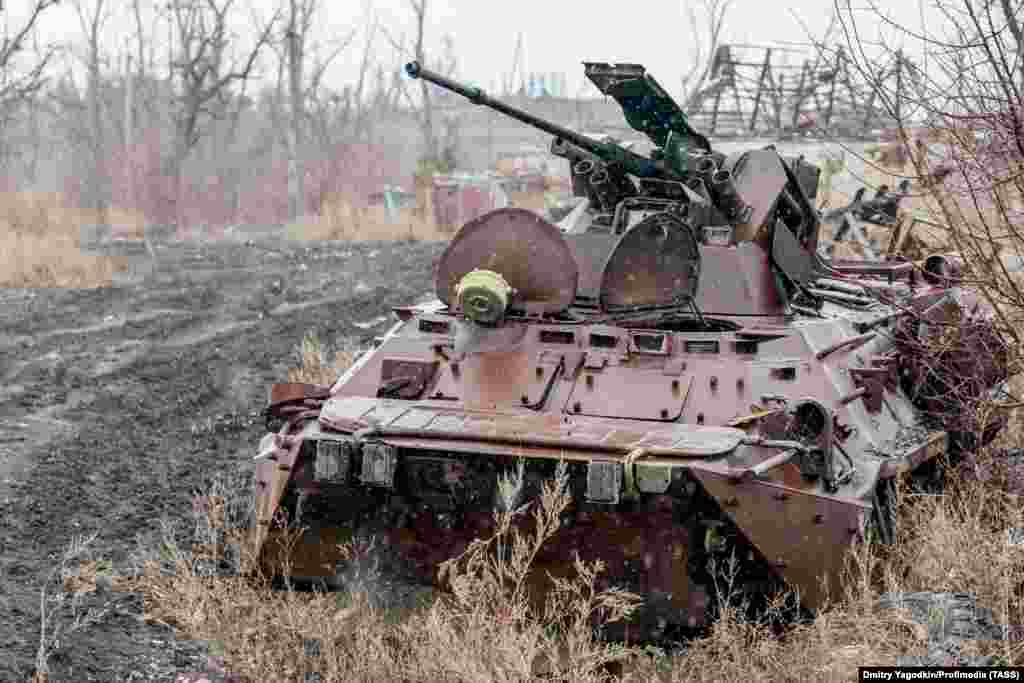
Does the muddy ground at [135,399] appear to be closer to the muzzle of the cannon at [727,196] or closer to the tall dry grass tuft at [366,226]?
the tall dry grass tuft at [366,226]

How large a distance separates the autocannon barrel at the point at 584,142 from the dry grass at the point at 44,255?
42.5 feet

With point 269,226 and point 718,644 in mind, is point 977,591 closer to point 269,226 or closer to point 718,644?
point 718,644

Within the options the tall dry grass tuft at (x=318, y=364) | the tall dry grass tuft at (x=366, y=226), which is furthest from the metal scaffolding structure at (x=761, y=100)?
the tall dry grass tuft at (x=318, y=364)

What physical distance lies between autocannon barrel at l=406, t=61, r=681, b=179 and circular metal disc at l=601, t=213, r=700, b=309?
91cm

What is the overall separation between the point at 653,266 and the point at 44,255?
1546 cm

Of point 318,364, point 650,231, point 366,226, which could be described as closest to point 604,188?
point 650,231

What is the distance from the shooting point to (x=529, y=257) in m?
7.69

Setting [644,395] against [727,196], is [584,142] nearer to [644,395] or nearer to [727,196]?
[727,196]

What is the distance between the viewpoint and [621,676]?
6.55 m

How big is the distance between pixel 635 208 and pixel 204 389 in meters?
5.62

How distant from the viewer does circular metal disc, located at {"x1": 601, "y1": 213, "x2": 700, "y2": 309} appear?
7.59m

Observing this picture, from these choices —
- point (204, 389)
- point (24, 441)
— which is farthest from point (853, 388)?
point (204, 389)

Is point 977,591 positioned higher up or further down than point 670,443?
further down

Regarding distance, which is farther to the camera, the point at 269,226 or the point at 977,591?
the point at 269,226
